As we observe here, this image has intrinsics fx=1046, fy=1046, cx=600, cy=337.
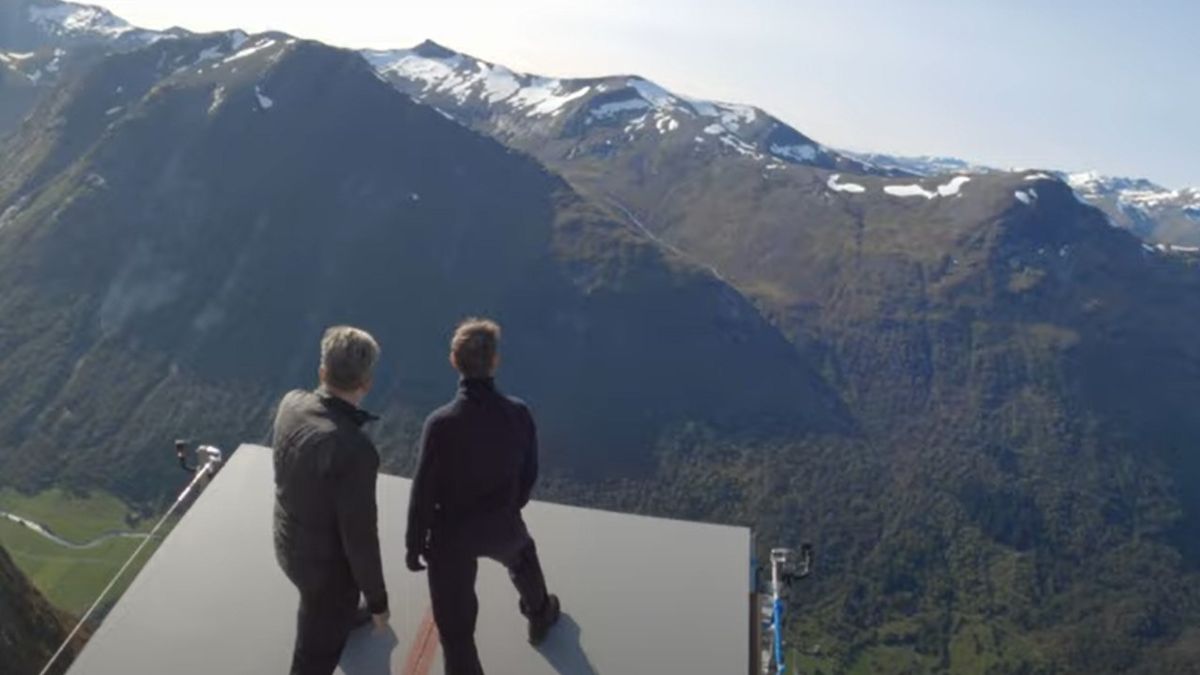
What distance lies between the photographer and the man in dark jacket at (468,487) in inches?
329

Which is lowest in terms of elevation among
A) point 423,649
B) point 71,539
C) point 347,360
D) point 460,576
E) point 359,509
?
point 71,539

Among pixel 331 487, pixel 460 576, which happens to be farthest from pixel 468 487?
pixel 331 487

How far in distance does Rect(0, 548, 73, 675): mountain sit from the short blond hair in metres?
29.4

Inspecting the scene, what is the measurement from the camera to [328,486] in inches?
293

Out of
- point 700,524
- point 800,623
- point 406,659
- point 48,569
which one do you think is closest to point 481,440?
point 406,659

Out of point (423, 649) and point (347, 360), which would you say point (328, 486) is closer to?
point (347, 360)

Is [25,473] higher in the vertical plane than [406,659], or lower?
lower

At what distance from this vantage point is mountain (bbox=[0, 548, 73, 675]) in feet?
108

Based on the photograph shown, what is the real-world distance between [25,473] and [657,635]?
196757mm

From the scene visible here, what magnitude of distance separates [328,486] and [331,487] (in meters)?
0.03

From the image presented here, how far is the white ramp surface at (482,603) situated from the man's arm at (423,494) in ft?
4.35

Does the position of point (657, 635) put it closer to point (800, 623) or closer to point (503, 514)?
point (503, 514)

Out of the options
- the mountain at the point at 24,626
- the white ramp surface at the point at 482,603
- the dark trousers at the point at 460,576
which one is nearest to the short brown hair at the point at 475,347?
the dark trousers at the point at 460,576

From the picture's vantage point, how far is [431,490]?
27.7 ft
